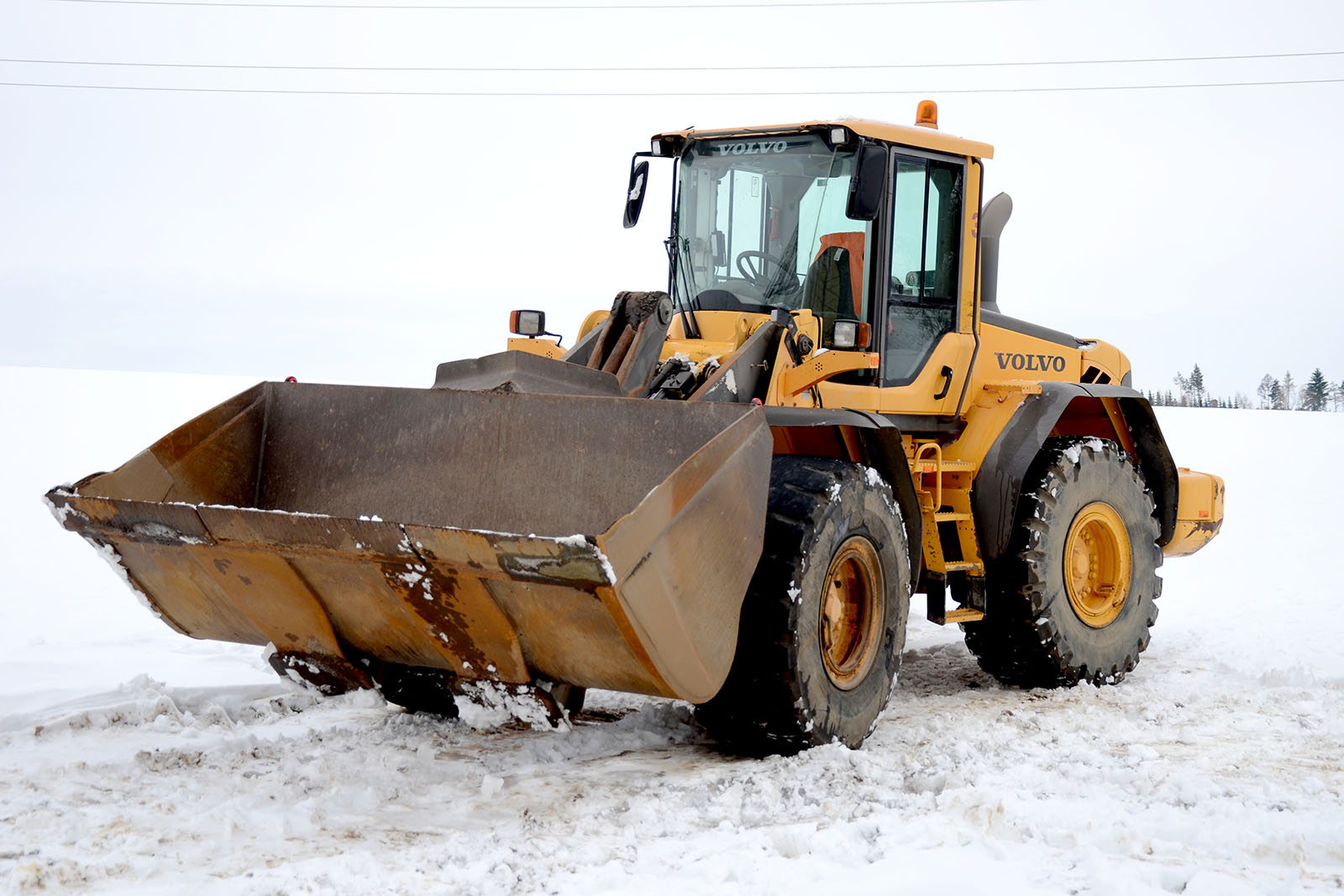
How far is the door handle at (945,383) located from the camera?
6.26 m

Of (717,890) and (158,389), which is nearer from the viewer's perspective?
(717,890)

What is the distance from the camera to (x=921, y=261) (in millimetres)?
6133

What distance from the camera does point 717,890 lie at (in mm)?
3500

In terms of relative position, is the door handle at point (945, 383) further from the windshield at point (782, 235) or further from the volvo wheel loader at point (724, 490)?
the windshield at point (782, 235)

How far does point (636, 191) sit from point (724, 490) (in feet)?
8.40

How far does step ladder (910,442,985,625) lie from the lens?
5926 millimetres

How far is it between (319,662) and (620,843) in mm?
1538

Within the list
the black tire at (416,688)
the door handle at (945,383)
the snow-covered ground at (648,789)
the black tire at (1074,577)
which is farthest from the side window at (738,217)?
Result: the black tire at (416,688)

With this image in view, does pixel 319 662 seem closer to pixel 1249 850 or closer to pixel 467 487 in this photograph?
pixel 467 487

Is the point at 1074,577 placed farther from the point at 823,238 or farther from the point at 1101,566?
the point at 823,238

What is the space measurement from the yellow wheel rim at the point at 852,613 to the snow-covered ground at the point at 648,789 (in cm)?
34

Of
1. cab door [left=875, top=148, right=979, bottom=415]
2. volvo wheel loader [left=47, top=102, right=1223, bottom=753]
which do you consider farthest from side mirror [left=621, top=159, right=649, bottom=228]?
cab door [left=875, top=148, right=979, bottom=415]

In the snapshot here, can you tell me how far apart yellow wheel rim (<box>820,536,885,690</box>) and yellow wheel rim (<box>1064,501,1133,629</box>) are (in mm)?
1955

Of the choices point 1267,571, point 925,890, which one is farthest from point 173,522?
point 1267,571
